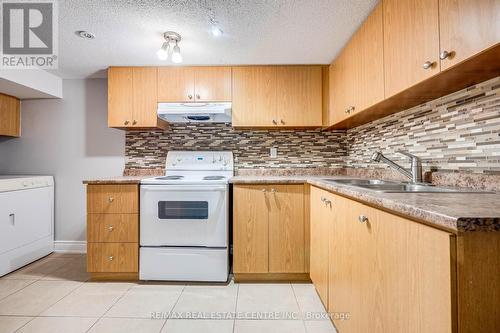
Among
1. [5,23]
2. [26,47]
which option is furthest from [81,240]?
[5,23]

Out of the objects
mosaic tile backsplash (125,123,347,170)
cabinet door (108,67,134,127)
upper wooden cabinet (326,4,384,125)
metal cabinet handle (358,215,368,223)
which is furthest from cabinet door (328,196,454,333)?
cabinet door (108,67,134,127)

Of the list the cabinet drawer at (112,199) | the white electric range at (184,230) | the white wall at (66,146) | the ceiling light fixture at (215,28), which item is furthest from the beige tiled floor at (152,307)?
the ceiling light fixture at (215,28)

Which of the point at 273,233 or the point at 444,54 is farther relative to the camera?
the point at 273,233

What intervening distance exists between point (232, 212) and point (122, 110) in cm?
144

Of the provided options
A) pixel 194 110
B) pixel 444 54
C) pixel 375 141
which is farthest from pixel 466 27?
pixel 194 110

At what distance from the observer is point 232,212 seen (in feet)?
7.32

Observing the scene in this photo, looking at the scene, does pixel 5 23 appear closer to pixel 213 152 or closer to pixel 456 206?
pixel 213 152

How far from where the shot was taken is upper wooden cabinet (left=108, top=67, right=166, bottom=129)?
238 centimetres

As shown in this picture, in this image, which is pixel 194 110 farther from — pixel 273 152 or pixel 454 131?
pixel 454 131

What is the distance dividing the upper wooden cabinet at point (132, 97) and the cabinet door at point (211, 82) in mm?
415

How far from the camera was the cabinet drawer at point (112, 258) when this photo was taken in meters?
2.05

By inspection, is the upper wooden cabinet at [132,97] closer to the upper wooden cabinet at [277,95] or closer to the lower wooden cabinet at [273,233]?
the upper wooden cabinet at [277,95]

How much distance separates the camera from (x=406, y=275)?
740mm

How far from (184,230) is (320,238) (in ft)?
3.56
